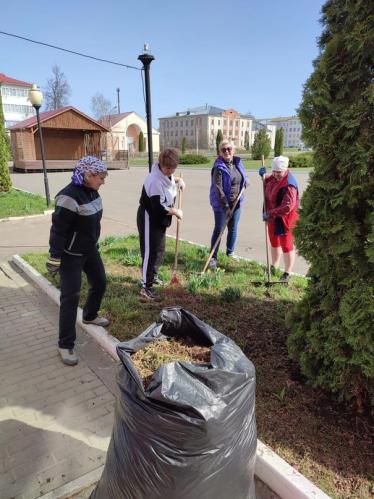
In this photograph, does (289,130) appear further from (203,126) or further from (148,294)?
(148,294)

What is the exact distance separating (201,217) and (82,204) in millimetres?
7389

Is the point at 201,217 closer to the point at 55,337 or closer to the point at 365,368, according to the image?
the point at 55,337

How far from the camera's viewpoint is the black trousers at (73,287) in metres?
3.25

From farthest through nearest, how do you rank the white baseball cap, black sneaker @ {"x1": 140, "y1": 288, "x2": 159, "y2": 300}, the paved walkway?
1. the white baseball cap
2. black sneaker @ {"x1": 140, "y1": 288, "x2": 159, "y2": 300}
3. the paved walkway

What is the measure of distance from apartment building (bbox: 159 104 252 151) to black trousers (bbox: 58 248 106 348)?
9225 cm

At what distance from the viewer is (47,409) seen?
9.23 feet

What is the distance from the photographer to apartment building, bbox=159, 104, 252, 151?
316 ft

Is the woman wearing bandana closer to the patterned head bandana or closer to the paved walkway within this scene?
the patterned head bandana

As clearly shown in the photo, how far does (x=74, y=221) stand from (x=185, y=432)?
2.09 metres

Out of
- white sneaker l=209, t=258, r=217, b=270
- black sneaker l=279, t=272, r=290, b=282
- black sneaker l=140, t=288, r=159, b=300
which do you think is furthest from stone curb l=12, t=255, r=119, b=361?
black sneaker l=279, t=272, r=290, b=282

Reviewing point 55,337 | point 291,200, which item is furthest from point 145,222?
point 291,200

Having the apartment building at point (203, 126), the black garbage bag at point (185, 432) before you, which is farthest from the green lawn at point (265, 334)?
the apartment building at point (203, 126)

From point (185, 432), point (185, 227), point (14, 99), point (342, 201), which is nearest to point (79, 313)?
point (185, 432)

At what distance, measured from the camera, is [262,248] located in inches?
280
